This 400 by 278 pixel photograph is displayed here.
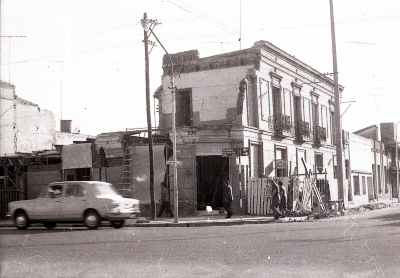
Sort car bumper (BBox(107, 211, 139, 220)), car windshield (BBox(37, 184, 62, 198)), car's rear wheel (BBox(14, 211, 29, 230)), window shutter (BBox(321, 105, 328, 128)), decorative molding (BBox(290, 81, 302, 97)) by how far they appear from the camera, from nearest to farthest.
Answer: car bumper (BBox(107, 211, 139, 220)) → car windshield (BBox(37, 184, 62, 198)) → car's rear wheel (BBox(14, 211, 29, 230)) → decorative molding (BBox(290, 81, 302, 97)) → window shutter (BBox(321, 105, 328, 128))

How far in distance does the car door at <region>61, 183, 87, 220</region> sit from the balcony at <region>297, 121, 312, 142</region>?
17.9 m

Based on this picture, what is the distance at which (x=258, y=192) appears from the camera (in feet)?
77.2

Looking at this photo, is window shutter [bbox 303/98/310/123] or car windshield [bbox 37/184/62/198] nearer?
car windshield [bbox 37/184/62/198]

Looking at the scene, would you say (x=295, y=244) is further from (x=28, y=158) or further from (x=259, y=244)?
(x=28, y=158)

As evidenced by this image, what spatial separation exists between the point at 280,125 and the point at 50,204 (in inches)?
620

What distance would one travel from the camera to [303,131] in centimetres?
3120

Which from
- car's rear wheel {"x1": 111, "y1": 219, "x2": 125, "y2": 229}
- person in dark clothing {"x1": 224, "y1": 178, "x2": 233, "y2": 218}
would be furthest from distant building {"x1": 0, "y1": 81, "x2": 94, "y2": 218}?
person in dark clothing {"x1": 224, "y1": 178, "x2": 233, "y2": 218}

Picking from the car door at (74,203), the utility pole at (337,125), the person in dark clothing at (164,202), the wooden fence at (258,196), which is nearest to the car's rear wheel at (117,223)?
the car door at (74,203)

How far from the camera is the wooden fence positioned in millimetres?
23266

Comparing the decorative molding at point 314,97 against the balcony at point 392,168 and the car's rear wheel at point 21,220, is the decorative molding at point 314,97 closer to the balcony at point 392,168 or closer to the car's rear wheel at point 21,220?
the balcony at point 392,168

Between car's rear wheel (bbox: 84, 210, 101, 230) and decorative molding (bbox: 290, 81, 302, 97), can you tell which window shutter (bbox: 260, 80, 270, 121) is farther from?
car's rear wheel (bbox: 84, 210, 101, 230)

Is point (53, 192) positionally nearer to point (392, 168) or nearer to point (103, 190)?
point (103, 190)

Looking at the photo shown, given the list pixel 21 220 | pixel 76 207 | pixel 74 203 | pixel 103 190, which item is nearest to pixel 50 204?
pixel 74 203

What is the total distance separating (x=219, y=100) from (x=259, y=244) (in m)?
17.2
